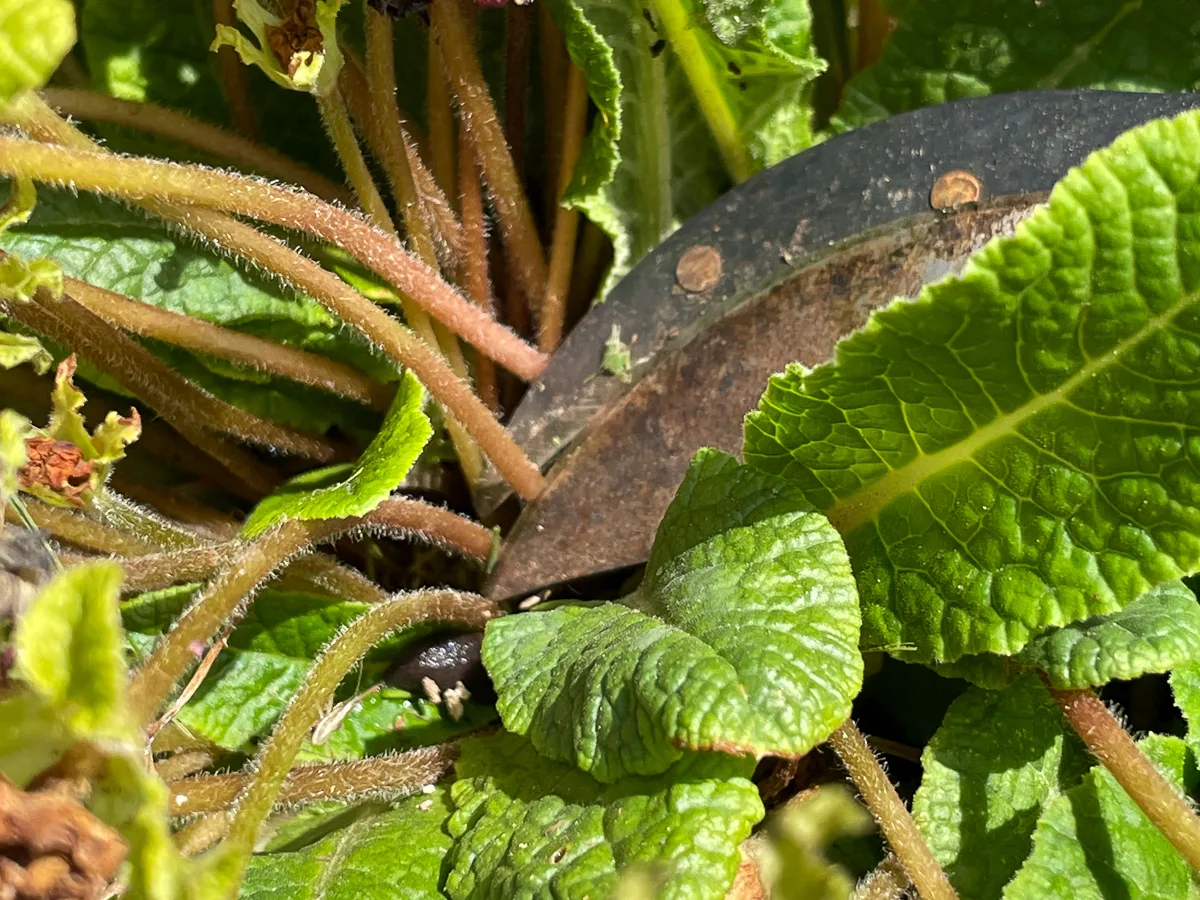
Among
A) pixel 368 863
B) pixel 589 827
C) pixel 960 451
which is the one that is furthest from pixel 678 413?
pixel 368 863

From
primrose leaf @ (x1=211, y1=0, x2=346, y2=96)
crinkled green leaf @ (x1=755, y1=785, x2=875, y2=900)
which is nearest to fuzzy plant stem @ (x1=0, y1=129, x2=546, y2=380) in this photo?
primrose leaf @ (x1=211, y1=0, x2=346, y2=96)

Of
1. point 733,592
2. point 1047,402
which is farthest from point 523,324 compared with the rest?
point 1047,402

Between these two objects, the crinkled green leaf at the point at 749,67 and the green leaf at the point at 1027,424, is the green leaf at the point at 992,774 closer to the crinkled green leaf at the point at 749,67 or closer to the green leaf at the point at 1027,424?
the green leaf at the point at 1027,424

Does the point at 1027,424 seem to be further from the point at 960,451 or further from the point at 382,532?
the point at 382,532

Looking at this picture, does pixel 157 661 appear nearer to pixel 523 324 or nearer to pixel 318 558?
pixel 318 558

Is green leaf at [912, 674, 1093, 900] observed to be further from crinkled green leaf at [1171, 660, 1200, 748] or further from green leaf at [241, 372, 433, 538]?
green leaf at [241, 372, 433, 538]
